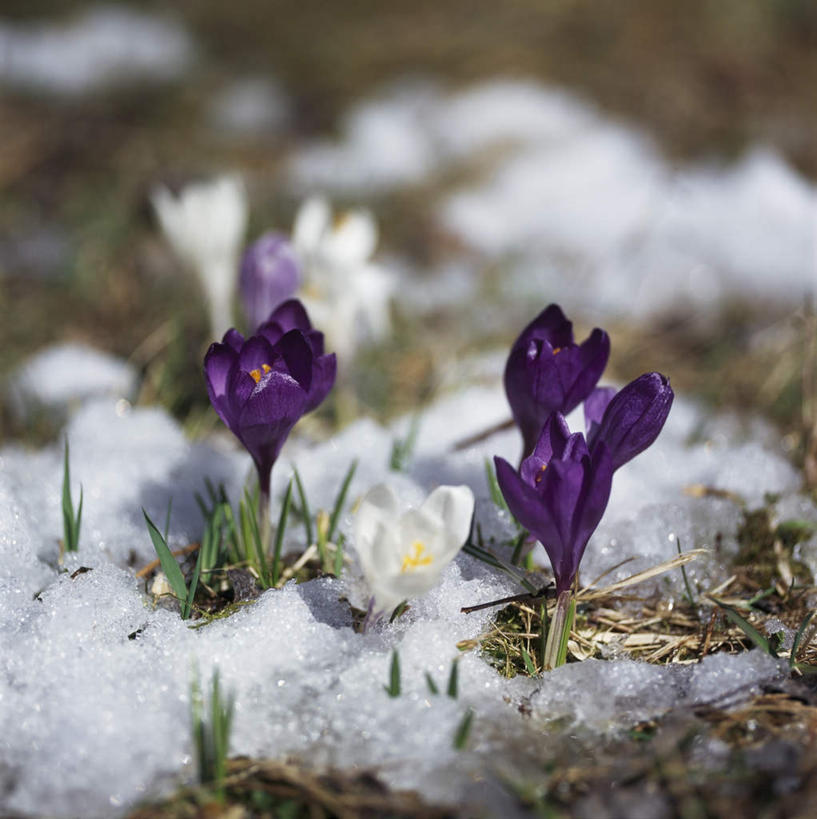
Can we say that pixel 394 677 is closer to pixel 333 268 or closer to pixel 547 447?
pixel 547 447

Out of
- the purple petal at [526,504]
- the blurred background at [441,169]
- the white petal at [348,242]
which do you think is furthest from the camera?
the blurred background at [441,169]

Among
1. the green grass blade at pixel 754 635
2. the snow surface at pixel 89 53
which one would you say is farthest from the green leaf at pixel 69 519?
the snow surface at pixel 89 53

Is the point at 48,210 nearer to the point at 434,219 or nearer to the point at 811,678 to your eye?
the point at 434,219

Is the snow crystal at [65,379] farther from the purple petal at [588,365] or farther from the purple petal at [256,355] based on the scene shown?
the purple petal at [588,365]

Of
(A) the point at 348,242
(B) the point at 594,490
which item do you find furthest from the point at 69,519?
(A) the point at 348,242

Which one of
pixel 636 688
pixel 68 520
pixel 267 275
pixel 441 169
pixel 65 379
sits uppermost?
pixel 441 169

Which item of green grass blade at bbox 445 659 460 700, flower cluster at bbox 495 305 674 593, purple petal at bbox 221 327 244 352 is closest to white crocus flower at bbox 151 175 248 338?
purple petal at bbox 221 327 244 352

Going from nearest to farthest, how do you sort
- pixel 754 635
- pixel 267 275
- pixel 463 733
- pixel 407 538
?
pixel 463 733 → pixel 407 538 → pixel 754 635 → pixel 267 275
